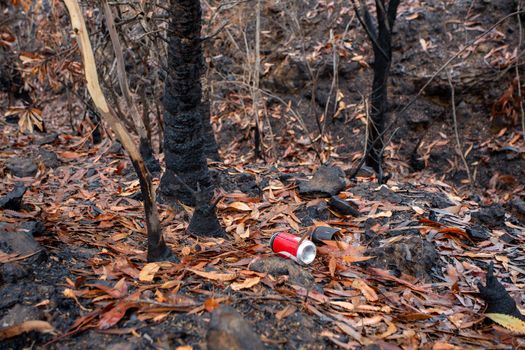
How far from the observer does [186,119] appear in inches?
118

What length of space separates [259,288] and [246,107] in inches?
208

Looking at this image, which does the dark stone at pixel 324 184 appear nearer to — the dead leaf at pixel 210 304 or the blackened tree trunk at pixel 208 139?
the blackened tree trunk at pixel 208 139

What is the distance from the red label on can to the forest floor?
5cm

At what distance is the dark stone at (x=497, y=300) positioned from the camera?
2.08m

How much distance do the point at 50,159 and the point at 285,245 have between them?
3.16 meters

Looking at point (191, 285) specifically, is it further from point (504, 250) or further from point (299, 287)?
point (504, 250)

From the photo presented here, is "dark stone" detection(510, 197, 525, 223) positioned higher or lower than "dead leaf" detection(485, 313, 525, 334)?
lower

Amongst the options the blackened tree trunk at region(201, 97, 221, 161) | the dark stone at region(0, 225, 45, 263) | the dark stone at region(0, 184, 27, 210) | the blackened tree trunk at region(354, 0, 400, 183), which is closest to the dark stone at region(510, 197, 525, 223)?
the blackened tree trunk at region(354, 0, 400, 183)

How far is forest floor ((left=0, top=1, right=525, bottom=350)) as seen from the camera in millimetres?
1819

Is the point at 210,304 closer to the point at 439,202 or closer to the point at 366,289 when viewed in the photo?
the point at 366,289

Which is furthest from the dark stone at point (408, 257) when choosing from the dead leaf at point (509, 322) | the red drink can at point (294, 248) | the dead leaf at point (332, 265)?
the dead leaf at point (509, 322)

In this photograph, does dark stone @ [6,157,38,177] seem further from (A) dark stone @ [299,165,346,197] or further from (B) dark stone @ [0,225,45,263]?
(A) dark stone @ [299,165,346,197]

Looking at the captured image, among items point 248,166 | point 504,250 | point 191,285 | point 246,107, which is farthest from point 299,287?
point 246,107

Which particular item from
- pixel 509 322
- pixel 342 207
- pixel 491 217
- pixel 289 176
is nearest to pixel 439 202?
pixel 491 217
